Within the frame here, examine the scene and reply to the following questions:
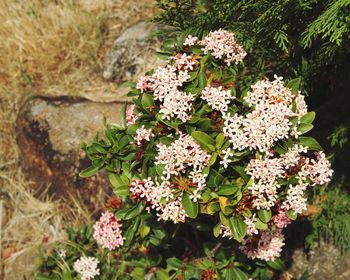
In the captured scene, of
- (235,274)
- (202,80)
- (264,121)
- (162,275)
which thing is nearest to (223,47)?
(202,80)

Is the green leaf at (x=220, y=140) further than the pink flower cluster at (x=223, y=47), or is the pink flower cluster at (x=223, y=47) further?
the pink flower cluster at (x=223, y=47)

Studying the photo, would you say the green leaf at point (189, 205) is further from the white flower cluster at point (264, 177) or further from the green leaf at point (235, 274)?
the green leaf at point (235, 274)

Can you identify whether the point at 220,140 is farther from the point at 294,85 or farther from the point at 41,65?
the point at 41,65

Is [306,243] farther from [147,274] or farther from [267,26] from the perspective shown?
[267,26]

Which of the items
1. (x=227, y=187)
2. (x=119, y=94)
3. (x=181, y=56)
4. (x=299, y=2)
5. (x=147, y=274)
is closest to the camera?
(x=227, y=187)

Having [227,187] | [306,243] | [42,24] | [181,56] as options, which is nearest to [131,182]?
[227,187]

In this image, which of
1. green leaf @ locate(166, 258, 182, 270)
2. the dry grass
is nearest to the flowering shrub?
green leaf @ locate(166, 258, 182, 270)

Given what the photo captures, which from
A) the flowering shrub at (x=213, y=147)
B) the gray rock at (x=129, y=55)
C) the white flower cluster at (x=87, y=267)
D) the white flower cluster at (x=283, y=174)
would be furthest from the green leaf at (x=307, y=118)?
the gray rock at (x=129, y=55)
